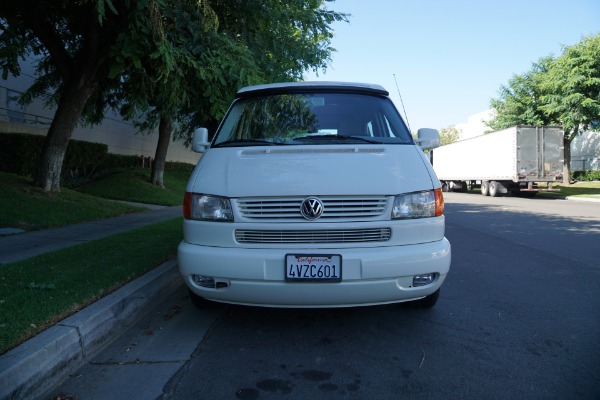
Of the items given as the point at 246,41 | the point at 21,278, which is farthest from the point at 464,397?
the point at 246,41

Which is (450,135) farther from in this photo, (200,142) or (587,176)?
(200,142)

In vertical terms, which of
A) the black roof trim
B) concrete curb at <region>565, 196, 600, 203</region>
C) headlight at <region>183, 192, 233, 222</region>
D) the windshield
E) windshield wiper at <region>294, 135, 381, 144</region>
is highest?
the black roof trim

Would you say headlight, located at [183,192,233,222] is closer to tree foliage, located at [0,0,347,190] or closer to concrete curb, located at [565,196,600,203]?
tree foliage, located at [0,0,347,190]

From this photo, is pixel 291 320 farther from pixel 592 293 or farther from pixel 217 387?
pixel 592 293

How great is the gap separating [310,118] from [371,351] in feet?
7.24

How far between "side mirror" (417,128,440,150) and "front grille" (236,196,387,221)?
1557 millimetres

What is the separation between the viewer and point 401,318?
3.80 metres

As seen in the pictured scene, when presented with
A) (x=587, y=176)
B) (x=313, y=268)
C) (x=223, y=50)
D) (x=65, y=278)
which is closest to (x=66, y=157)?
(x=223, y=50)

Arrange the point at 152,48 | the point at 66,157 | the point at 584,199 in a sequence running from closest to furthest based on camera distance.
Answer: the point at 152,48, the point at 66,157, the point at 584,199

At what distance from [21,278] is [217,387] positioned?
8.66ft

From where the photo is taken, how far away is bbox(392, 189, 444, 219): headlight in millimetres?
3195

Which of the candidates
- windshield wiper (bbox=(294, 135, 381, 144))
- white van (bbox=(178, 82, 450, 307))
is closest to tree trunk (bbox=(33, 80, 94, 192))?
white van (bbox=(178, 82, 450, 307))

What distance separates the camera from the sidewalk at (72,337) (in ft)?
7.99

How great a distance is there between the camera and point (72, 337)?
2914 mm
